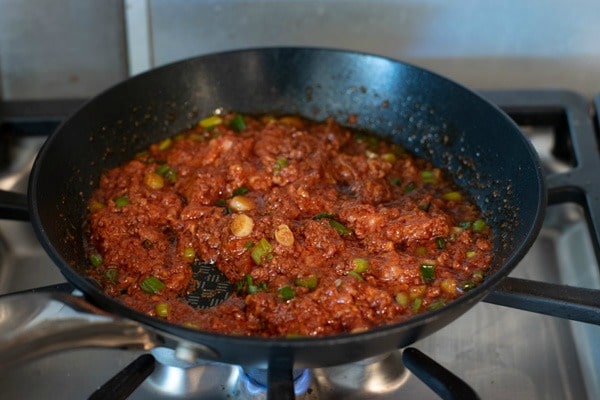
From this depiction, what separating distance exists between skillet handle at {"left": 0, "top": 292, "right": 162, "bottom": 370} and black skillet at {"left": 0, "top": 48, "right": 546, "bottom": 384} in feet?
0.48

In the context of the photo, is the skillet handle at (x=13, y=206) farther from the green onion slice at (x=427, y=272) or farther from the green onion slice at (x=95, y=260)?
the green onion slice at (x=427, y=272)

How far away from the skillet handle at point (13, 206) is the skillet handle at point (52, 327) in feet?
1.52

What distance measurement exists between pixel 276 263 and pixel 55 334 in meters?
0.48

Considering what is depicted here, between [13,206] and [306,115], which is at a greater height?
[306,115]

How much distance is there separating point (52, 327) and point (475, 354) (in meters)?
0.85

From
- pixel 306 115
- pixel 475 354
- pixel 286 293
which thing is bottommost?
pixel 475 354

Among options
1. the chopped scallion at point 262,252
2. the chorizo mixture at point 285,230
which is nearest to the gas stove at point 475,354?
the chorizo mixture at point 285,230

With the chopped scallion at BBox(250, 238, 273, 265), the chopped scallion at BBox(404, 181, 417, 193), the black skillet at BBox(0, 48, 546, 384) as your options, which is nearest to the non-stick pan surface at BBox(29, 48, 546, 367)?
the black skillet at BBox(0, 48, 546, 384)

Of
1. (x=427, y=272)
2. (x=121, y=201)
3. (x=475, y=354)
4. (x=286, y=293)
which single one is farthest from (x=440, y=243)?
(x=121, y=201)

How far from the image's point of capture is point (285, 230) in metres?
1.46

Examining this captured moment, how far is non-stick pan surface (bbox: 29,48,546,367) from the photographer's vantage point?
1.45m

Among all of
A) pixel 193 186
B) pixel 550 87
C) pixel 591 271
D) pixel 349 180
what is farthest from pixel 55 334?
pixel 550 87

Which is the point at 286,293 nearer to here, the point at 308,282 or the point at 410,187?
the point at 308,282

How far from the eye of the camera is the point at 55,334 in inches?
41.9
